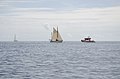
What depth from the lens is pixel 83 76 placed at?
44.9 meters

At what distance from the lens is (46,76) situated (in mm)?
44844

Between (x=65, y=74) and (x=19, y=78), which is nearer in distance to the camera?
(x=19, y=78)

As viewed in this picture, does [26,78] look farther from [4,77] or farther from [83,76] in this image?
[83,76]

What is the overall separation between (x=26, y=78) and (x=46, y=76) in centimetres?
288

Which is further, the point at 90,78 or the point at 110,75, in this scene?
the point at 110,75

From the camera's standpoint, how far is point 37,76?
45.1 meters

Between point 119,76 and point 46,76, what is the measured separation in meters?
9.45

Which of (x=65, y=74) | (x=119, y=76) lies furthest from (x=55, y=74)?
(x=119, y=76)

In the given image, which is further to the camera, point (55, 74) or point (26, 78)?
point (55, 74)

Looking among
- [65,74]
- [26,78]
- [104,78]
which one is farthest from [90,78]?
[26,78]

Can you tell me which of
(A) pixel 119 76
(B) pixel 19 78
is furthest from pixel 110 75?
(B) pixel 19 78

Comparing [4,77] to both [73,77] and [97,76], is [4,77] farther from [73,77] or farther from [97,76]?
[97,76]

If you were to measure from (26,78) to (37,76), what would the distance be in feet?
7.02

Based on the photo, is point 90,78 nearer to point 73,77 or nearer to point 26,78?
point 73,77
